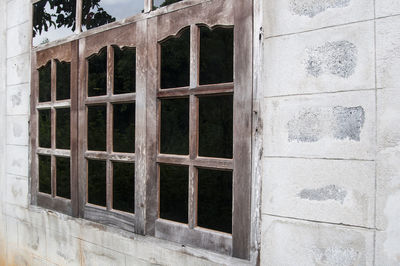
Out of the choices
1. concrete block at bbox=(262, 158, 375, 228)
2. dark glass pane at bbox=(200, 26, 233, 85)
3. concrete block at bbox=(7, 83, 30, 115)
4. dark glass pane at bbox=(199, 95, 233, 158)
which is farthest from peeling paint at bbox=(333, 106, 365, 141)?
dark glass pane at bbox=(200, 26, 233, 85)

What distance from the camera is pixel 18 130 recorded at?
3.58 m

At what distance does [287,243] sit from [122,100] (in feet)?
4.89

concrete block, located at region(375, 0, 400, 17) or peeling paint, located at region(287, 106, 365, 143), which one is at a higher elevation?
concrete block, located at region(375, 0, 400, 17)

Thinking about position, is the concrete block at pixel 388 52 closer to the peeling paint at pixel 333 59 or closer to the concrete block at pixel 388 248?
the peeling paint at pixel 333 59

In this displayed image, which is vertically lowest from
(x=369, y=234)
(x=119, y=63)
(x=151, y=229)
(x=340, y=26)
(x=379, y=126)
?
(x=151, y=229)

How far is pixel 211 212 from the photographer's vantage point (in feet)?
17.7

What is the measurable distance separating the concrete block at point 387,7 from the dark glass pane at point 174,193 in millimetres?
4205

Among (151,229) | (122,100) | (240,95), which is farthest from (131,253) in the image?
(240,95)

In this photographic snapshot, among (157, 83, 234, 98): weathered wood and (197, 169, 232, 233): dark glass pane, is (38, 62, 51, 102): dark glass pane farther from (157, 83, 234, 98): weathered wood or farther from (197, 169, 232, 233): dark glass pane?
(157, 83, 234, 98): weathered wood

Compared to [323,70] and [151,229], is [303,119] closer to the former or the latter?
[323,70]

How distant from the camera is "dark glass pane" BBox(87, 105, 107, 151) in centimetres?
516

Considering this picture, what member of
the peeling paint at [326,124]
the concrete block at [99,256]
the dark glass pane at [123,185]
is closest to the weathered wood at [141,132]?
the concrete block at [99,256]

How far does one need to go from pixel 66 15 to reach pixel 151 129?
1.93 m

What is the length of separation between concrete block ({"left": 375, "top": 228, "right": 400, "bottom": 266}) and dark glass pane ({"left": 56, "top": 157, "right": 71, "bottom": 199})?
4.44 metres
